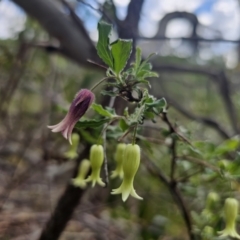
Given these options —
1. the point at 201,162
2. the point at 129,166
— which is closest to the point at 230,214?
the point at 201,162

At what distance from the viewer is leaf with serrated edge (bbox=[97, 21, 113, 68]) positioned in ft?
1.96

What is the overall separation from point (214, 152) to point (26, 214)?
40.2 inches

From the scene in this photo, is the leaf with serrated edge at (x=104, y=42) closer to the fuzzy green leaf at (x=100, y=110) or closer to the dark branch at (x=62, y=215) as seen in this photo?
the fuzzy green leaf at (x=100, y=110)

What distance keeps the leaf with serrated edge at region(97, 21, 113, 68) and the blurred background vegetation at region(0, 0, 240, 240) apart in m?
0.24

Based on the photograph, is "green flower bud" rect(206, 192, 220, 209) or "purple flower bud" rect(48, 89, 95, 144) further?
"green flower bud" rect(206, 192, 220, 209)

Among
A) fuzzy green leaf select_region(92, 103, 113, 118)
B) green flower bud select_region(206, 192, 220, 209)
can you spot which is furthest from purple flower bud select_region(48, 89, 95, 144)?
green flower bud select_region(206, 192, 220, 209)

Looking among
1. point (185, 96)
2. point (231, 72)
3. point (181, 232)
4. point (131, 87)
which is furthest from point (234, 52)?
point (131, 87)

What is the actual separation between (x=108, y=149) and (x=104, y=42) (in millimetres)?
611

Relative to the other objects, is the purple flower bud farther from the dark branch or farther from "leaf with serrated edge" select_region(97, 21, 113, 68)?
the dark branch

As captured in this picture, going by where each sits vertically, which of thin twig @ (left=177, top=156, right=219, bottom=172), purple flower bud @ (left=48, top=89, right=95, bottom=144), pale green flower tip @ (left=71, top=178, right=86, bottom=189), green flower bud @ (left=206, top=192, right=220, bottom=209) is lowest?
pale green flower tip @ (left=71, top=178, right=86, bottom=189)

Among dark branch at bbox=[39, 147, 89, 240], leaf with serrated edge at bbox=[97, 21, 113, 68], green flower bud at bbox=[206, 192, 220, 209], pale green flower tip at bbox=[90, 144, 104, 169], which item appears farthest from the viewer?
dark branch at bbox=[39, 147, 89, 240]

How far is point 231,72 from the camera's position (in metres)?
3.11

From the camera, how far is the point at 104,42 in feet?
2.00

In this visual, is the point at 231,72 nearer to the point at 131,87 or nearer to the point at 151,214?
the point at 151,214
